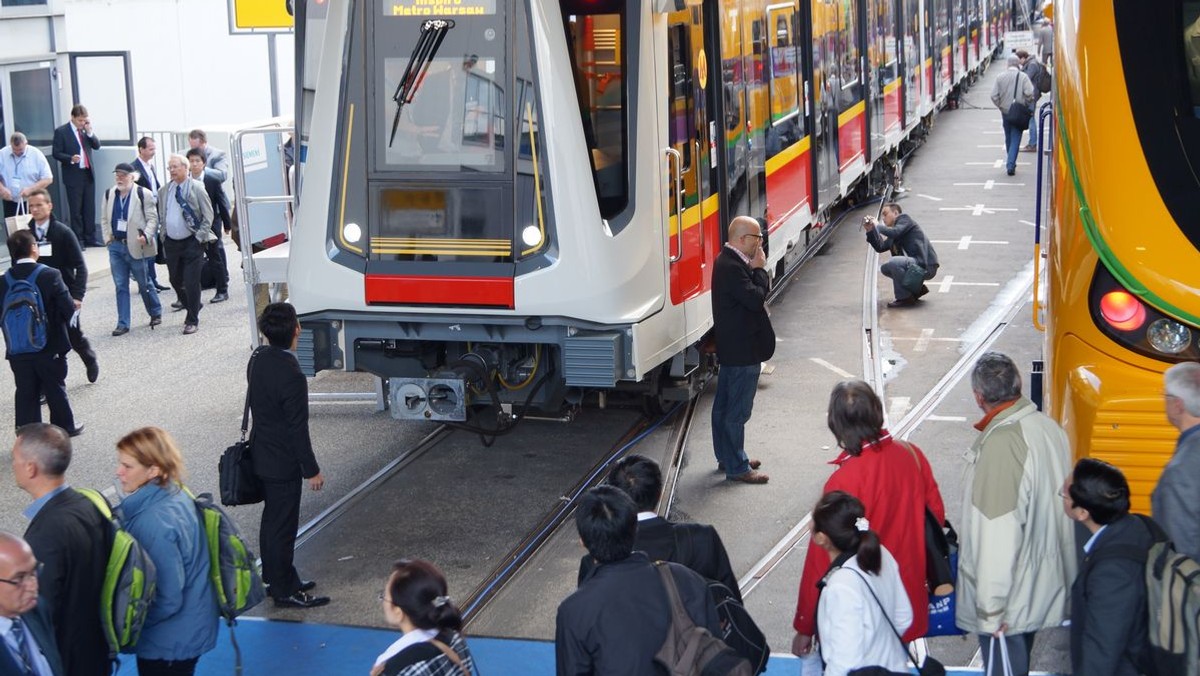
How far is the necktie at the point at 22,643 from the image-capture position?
5.04 m

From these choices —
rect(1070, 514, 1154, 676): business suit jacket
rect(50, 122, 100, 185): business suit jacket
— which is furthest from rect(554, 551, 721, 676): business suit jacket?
rect(50, 122, 100, 185): business suit jacket

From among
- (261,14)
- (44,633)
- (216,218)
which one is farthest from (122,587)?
(261,14)

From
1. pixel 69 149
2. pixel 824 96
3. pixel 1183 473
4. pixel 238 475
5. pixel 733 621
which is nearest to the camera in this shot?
pixel 733 621

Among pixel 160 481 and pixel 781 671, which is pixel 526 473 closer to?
pixel 781 671

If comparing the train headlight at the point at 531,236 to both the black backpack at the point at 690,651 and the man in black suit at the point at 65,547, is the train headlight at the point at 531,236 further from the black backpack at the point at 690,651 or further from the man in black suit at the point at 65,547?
the black backpack at the point at 690,651

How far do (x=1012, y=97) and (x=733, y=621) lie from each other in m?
20.3

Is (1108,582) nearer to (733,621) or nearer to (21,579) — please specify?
(733,621)

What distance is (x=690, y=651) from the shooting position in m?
4.76

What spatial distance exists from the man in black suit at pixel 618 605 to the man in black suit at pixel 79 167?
16247mm

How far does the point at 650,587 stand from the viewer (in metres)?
4.82

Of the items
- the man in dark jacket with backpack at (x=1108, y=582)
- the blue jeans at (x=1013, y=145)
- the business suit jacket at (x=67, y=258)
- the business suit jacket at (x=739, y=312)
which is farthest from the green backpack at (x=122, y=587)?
the blue jeans at (x=1013, y=145)

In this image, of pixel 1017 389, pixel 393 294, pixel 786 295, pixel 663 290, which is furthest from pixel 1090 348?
pixel 786 295

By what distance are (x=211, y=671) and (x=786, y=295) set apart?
30.6 feet

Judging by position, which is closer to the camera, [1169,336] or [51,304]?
[1169,336]
